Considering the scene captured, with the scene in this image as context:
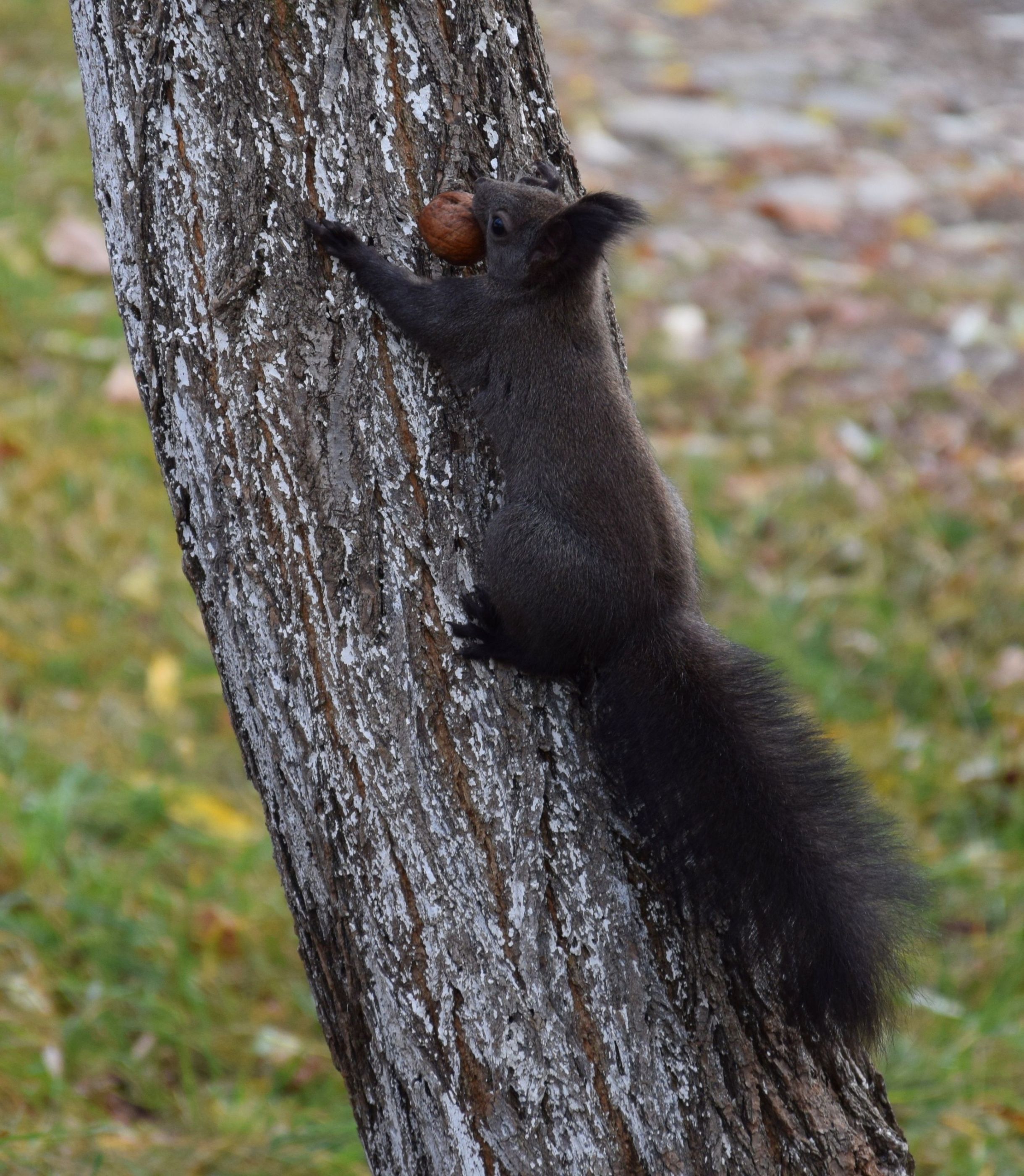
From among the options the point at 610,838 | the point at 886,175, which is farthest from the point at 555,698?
the point at 886,175

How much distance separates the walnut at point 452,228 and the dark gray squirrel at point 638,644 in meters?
0.02

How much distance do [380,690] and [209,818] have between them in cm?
152

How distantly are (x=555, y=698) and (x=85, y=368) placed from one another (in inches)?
124

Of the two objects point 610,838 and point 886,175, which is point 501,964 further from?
point 886,175

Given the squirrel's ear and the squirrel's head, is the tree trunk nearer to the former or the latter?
the squirrel's head

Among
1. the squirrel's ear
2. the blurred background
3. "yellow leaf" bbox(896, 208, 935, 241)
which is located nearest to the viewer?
the squirrel's ear

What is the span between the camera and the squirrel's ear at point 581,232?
5.90ft

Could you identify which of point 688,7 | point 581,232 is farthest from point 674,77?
point 581,232

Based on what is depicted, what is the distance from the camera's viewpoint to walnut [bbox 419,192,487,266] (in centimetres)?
168

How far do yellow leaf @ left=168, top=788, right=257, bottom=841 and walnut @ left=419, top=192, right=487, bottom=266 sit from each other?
63.4 inches

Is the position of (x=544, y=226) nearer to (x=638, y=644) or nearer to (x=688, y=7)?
(x=638, y=644)

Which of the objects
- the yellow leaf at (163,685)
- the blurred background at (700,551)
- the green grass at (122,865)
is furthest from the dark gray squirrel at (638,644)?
the yellow leaf at (163,685)

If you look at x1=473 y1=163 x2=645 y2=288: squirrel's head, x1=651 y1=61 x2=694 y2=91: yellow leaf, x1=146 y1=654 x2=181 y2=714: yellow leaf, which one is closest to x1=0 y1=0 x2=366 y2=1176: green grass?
x1=146 y1=654 x2=181 y2=714: yellow leaf

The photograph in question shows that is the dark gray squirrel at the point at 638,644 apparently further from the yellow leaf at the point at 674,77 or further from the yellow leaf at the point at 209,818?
the yellow leaf at the point at 674,77
